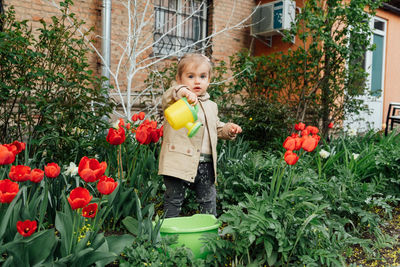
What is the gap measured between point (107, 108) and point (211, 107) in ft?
3.40

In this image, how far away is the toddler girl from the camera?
7.40 ft

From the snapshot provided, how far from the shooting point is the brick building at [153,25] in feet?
18.2

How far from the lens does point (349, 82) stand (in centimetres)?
606

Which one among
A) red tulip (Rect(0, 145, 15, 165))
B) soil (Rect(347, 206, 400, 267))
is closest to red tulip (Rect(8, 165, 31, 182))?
red tulip (Rect(0, 145, 15, 165))

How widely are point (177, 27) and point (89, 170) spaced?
6201 mm

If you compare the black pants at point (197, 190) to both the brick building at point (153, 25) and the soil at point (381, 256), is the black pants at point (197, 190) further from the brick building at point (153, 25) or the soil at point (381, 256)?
the brick building at point (153, 25)

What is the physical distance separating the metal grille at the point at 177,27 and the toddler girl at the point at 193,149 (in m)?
4.42

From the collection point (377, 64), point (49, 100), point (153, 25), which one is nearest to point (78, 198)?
point (49, 100)

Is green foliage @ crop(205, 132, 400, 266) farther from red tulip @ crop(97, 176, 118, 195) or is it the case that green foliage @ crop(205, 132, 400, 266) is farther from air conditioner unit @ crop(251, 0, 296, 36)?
air conditioner unit @ crop(251, 0, 296, 36)

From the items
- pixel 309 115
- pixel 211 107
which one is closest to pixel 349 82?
pixel 309 115

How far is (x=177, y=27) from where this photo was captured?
7.32 m

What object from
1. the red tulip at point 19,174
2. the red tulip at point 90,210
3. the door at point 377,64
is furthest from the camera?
the door at point 377,64

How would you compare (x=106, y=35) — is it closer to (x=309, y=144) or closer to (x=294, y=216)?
(x=309, y=144)

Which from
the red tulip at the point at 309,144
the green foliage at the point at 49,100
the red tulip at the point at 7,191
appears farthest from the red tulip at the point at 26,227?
the red tulip at the point at 309,144
